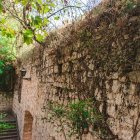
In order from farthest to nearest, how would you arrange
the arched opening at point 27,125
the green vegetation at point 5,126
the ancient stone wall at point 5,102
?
the ancient stone wall at point 5,102 < the green vegetation at point 5,126 < the arched opening at point 27,125

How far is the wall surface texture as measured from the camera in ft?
9.66

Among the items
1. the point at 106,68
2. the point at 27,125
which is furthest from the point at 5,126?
the point at 106,68

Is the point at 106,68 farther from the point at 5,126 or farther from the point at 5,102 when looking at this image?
the point at 5,102

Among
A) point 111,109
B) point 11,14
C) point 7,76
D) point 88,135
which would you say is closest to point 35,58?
point 11,14

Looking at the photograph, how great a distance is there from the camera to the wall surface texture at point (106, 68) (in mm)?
2943

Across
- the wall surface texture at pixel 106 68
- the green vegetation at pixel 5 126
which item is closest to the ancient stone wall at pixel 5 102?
the green vegetation at pixel 5 126

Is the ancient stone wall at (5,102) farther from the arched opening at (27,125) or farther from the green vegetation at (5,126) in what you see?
the arched opening at (27,125)

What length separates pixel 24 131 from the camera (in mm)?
9578

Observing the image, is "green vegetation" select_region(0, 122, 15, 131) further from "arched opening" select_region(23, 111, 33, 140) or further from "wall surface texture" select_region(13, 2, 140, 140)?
"wall surface texture" select_region(13, 2, 140, 140)

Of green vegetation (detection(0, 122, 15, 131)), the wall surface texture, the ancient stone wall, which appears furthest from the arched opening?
the ancient stone wall

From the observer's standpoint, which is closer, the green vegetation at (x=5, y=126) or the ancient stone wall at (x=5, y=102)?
the green vegetation at (x=5, y=126)

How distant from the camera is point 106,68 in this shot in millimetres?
3393

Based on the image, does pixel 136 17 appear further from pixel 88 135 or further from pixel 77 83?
pixel 88 135

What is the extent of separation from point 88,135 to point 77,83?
89cm
